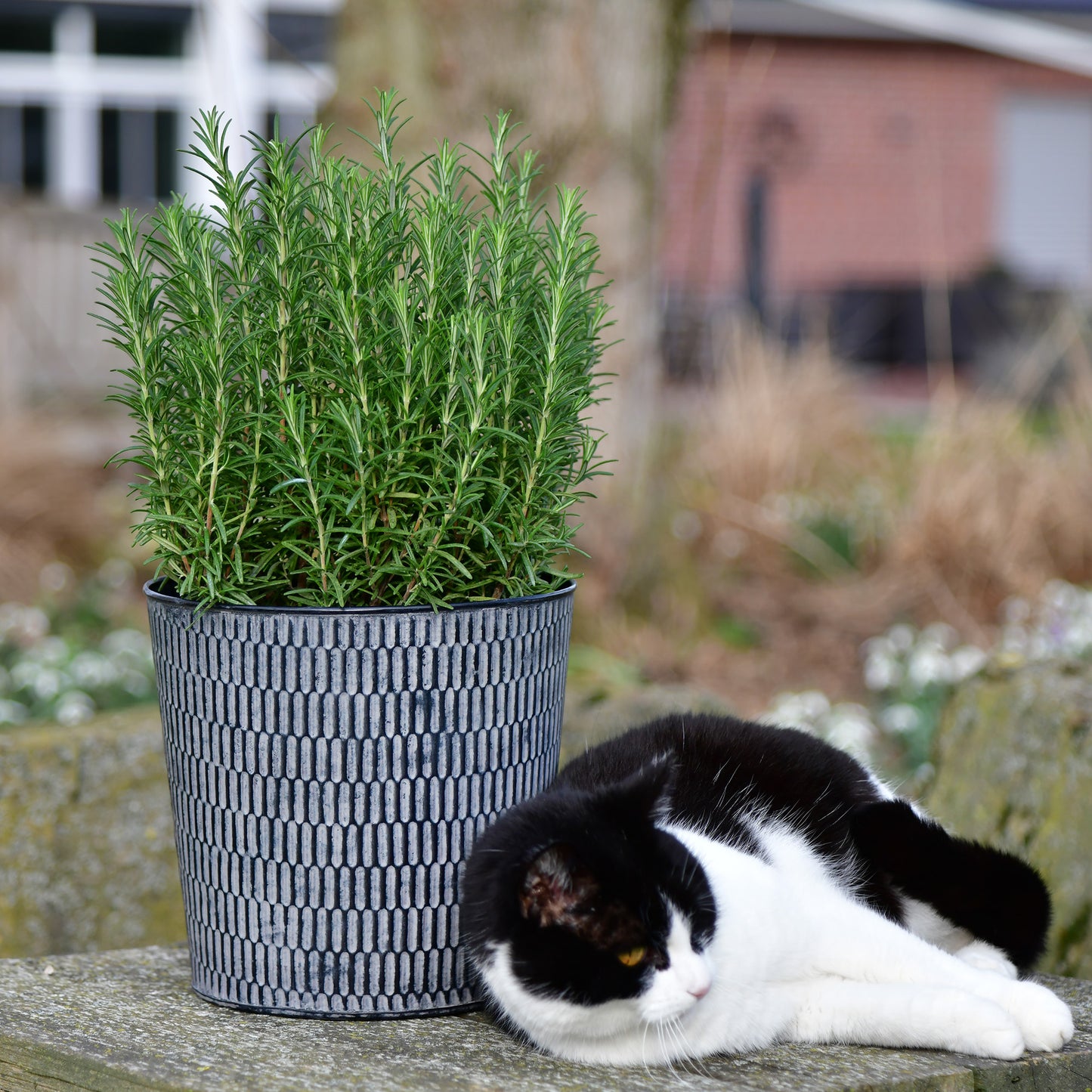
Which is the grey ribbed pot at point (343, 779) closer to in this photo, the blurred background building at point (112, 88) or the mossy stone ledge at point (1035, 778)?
the mossy stone ledge at point (1035, 778)

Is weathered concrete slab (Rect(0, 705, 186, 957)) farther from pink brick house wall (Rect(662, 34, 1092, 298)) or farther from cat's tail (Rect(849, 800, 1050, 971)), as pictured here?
pink brick house wall (Rect(662, 34, 1092, 298))

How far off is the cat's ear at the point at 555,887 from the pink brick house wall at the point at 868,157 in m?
12.7

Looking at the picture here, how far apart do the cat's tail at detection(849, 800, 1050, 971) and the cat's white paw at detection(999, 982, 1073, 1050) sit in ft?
0.61

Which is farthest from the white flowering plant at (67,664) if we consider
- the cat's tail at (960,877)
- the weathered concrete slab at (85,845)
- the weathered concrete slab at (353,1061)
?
the cat's tail at (960,877)

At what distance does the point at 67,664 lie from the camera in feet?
12.6

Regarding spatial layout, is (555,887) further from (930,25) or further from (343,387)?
(930,25)

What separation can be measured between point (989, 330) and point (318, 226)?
31.6ft

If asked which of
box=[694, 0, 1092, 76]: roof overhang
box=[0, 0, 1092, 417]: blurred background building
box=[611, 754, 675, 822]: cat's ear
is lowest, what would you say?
box=[611, 754, 675, 822]: cat's ear

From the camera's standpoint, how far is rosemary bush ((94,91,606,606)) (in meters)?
1.46

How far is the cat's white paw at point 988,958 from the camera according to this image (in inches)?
65.9

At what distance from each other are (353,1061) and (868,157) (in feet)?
46.8

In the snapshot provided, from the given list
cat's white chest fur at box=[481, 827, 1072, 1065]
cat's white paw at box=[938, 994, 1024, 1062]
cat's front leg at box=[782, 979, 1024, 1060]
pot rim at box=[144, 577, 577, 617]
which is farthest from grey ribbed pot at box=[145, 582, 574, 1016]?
cat's white paw at box=[938, 994, 1024, 1062]

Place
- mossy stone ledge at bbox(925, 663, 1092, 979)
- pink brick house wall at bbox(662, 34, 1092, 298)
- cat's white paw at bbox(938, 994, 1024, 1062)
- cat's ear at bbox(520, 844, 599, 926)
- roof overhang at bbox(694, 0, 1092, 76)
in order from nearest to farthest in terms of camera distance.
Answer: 1. cat's ear at bbox(520, 844, 599, 926)
2. cat's white paw at bbox(938, 994, 1024, 1062)
3. mossy stone ledge at bbox(925, 663, 1092, 979)
4. roof overhang at bbox(694, 0, 1092, 76)
5. pink brick house wall at bbox(662, 34, 1092, 298)

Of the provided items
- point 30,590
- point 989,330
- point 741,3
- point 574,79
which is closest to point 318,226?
point 574,79
